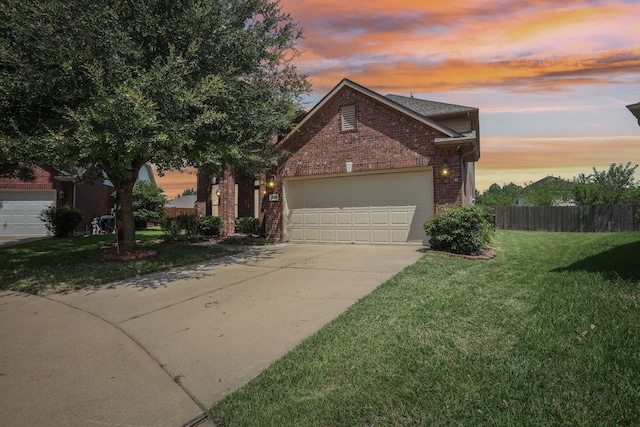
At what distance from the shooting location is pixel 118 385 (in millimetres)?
2980

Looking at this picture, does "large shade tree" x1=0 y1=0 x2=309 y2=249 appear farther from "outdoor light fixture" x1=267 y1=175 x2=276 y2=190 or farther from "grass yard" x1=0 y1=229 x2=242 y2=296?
"outdoor light fixture" x1=267 y1=175 x2=276 y2=190

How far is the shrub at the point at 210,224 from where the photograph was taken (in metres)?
14.3

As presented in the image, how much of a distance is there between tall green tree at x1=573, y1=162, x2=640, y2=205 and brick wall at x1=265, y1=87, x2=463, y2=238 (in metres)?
20.4

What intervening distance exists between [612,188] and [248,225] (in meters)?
24.7

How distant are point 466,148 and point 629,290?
6.82 meters

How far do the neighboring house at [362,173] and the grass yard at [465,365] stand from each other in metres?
6.02

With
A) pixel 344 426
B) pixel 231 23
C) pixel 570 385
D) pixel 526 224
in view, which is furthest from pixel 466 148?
pixel 526 224

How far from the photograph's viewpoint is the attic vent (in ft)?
39.1

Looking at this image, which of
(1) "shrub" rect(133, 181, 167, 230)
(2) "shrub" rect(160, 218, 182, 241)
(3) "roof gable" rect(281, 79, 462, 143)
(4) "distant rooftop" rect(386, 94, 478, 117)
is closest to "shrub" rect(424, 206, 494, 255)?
(3) "roof gable" rect(281, 79, 462, 143)

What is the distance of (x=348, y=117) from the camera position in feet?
39.5

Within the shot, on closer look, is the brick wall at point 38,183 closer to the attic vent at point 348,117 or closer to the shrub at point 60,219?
the shrub at point 60,219

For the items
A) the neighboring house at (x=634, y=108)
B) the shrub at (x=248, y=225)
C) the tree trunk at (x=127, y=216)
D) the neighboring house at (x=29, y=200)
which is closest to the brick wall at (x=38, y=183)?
the neighboring house at (x=29, y=200)

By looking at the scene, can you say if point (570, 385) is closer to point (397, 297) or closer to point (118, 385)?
point (397, 297)

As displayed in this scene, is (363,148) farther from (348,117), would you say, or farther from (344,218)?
(344,218)
